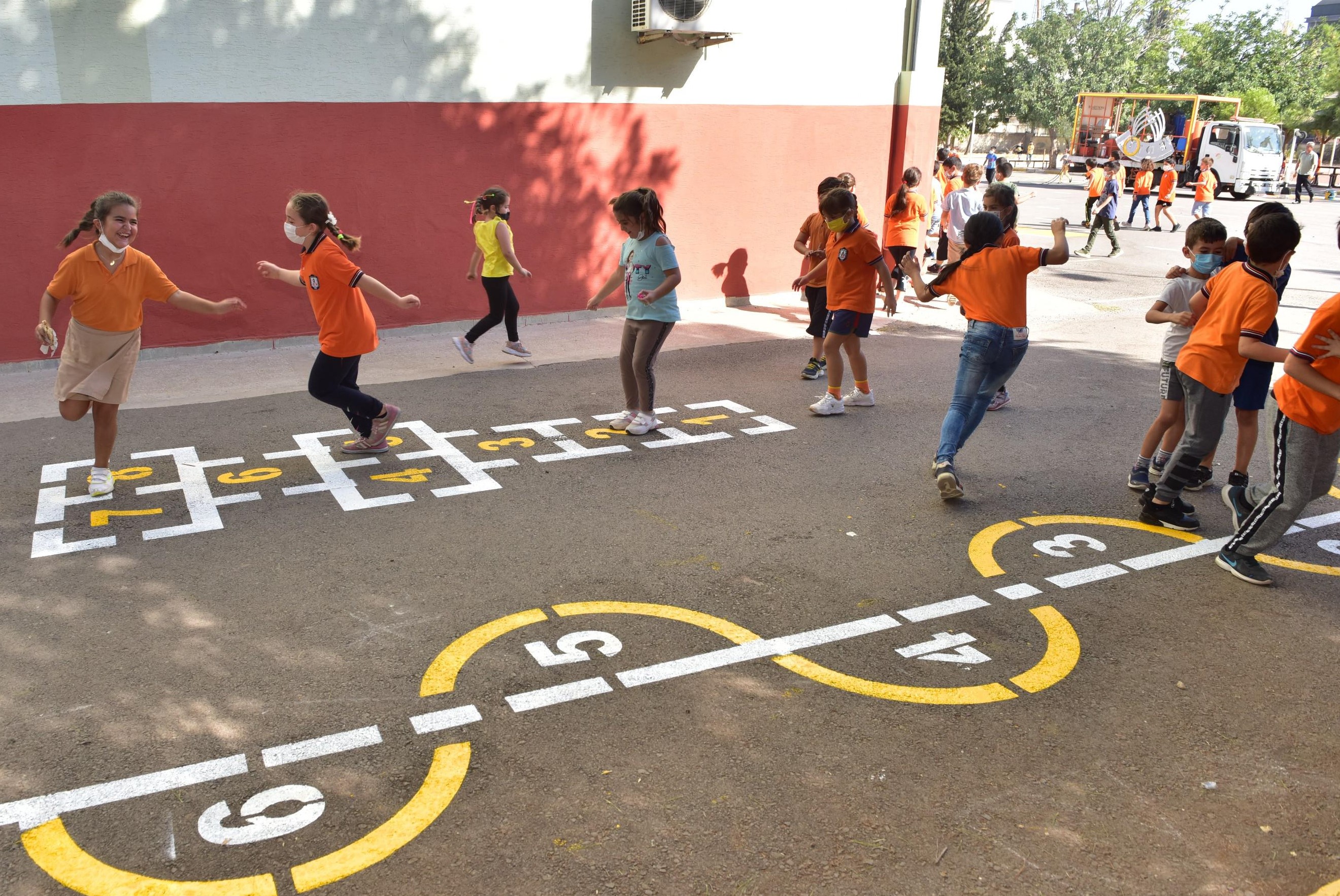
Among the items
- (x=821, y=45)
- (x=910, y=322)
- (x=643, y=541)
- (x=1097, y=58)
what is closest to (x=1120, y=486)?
(x=643, y=541)

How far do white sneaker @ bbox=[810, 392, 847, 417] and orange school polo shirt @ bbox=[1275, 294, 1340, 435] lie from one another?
369 cm

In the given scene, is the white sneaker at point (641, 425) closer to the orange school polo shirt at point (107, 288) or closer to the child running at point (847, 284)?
the child running at point (847, 284)

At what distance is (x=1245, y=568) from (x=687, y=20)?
8533 mm

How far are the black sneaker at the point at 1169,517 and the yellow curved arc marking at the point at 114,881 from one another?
526cm

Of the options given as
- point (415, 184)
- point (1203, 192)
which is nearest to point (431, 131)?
point (415, 184)

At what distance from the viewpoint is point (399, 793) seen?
358 centimetres

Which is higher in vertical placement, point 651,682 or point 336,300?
point 336,300

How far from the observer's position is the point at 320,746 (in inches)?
151

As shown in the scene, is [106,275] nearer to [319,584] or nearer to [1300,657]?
[319,584]

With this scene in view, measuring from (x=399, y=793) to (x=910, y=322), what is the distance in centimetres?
1021

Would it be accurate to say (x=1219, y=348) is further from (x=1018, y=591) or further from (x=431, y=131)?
(x=431, y=131)

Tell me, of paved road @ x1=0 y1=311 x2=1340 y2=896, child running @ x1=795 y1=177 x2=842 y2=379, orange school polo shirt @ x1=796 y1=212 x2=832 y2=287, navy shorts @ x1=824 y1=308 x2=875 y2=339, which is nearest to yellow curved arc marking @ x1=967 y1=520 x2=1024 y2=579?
paved road @ x1=0 y1=311 x2=1340 y2=896

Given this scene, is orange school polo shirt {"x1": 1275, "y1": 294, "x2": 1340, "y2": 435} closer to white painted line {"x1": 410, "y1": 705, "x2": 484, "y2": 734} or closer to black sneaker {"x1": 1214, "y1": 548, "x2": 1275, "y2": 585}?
black sneaker {"x1": 1214, "y1": 548, "x2": 1275, "y2": 585}

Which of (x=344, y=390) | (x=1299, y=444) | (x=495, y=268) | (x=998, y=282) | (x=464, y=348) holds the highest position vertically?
(x=998, y=282)
